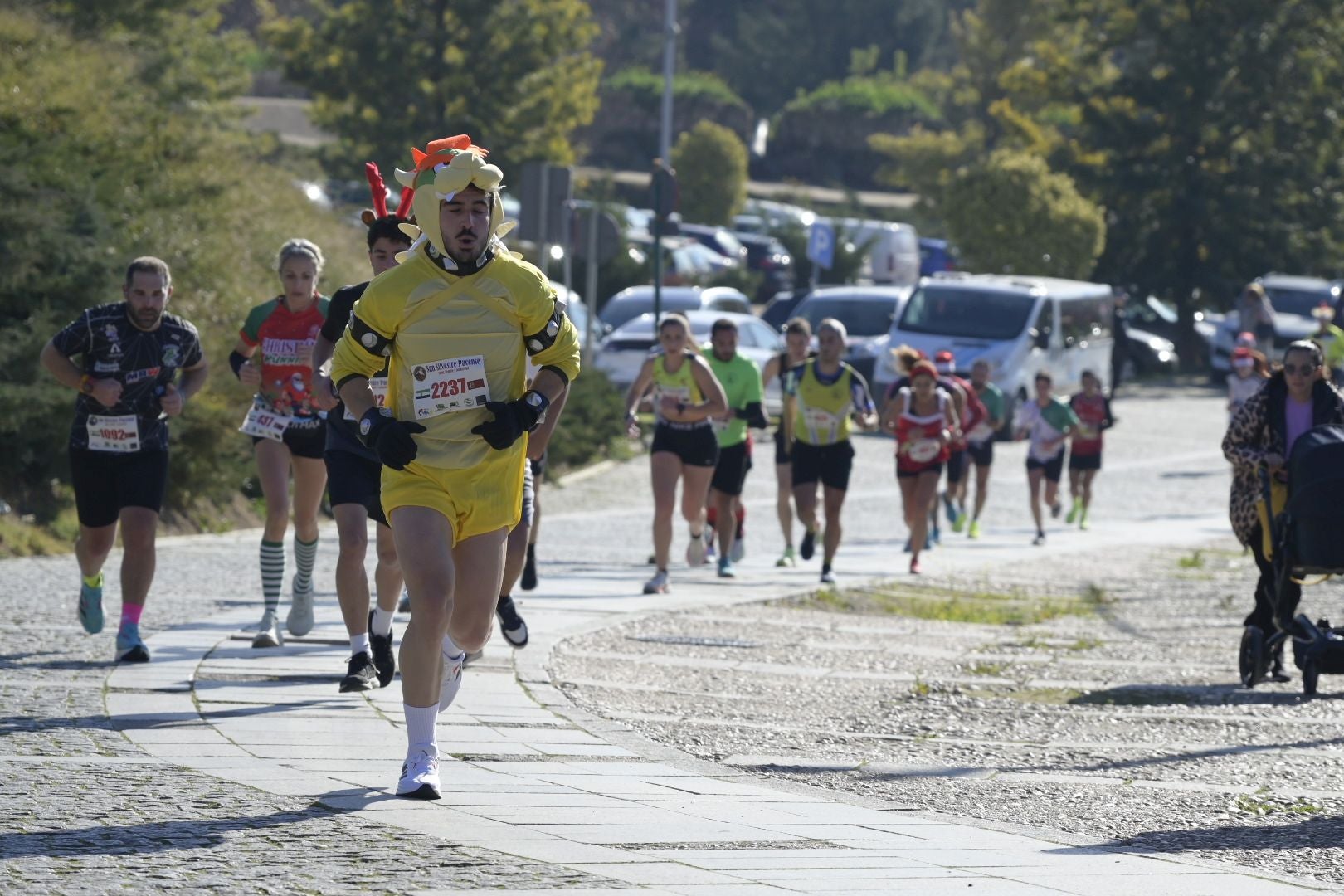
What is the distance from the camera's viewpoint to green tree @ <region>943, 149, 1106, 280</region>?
1630 inches

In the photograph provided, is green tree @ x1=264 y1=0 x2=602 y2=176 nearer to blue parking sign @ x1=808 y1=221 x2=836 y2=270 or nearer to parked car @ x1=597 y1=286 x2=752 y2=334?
parked car @ x1=597 y1=286 x2=752 y2=334

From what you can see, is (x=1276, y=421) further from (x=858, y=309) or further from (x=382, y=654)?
(x=858, y=309)

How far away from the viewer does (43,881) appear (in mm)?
5188

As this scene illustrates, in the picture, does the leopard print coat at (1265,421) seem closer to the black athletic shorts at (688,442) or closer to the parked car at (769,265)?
the black athletic shorts at (688,442)

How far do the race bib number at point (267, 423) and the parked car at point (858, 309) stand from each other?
2153cm

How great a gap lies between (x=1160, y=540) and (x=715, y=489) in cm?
651

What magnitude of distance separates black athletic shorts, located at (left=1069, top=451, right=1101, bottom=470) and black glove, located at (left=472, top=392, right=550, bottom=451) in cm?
1557

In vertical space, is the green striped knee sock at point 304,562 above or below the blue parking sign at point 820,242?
below

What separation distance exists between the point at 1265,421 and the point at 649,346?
17.8m

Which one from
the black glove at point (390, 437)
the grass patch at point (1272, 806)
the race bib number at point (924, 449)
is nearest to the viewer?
the black glove at point (390, 437)

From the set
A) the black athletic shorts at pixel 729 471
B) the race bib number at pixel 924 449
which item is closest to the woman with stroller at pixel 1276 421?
the black athletic shorts at pixel 729 471

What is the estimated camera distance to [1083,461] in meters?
21.5

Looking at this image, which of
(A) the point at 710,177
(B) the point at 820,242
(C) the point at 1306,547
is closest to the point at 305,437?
(C) the point at 1306,547

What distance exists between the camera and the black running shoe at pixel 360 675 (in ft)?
27.8
